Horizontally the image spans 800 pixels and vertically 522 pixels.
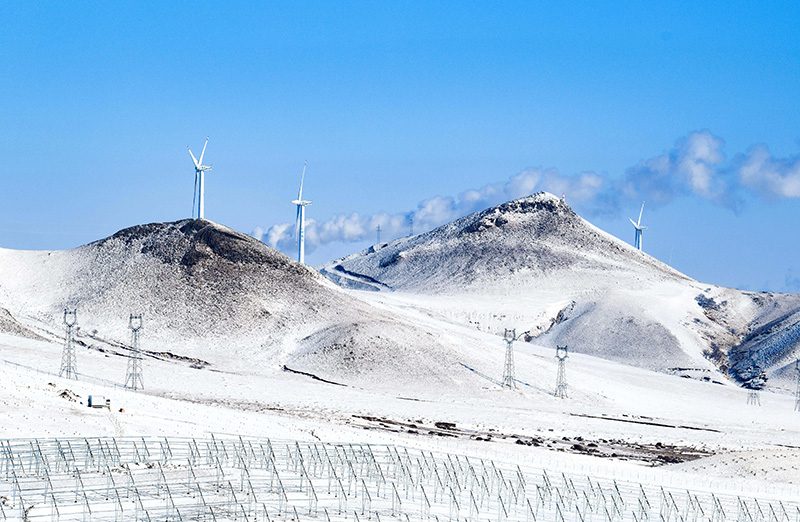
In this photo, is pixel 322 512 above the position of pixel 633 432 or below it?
above

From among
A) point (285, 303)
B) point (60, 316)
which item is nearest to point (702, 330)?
point (285, 303)

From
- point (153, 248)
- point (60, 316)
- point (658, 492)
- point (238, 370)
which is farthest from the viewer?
point (153, 248)

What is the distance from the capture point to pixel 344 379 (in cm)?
11988

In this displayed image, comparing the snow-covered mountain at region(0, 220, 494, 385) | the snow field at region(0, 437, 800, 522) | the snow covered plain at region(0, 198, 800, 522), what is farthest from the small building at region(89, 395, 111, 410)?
the snow-covered mountain at region(0, 220, 494, 385)

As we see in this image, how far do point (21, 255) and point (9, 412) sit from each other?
4769 inches

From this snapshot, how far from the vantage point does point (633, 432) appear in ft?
308

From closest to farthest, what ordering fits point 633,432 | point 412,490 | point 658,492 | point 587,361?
→ point 412,490 < point 658,492 < point 633,432 < point 587,361

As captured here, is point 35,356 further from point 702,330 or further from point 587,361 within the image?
point 702,330

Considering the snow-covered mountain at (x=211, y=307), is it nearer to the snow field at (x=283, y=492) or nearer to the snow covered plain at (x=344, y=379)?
the snow covered plain at (x=344, y=379)

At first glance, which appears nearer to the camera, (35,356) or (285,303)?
(35,356)

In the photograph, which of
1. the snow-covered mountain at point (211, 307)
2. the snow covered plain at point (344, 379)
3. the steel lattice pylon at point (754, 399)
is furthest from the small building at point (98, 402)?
the steel lattice pylon at point (754, 399)

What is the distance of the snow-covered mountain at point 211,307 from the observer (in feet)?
417

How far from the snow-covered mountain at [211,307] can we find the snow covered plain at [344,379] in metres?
A: 0.38

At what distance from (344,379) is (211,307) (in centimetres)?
3315
